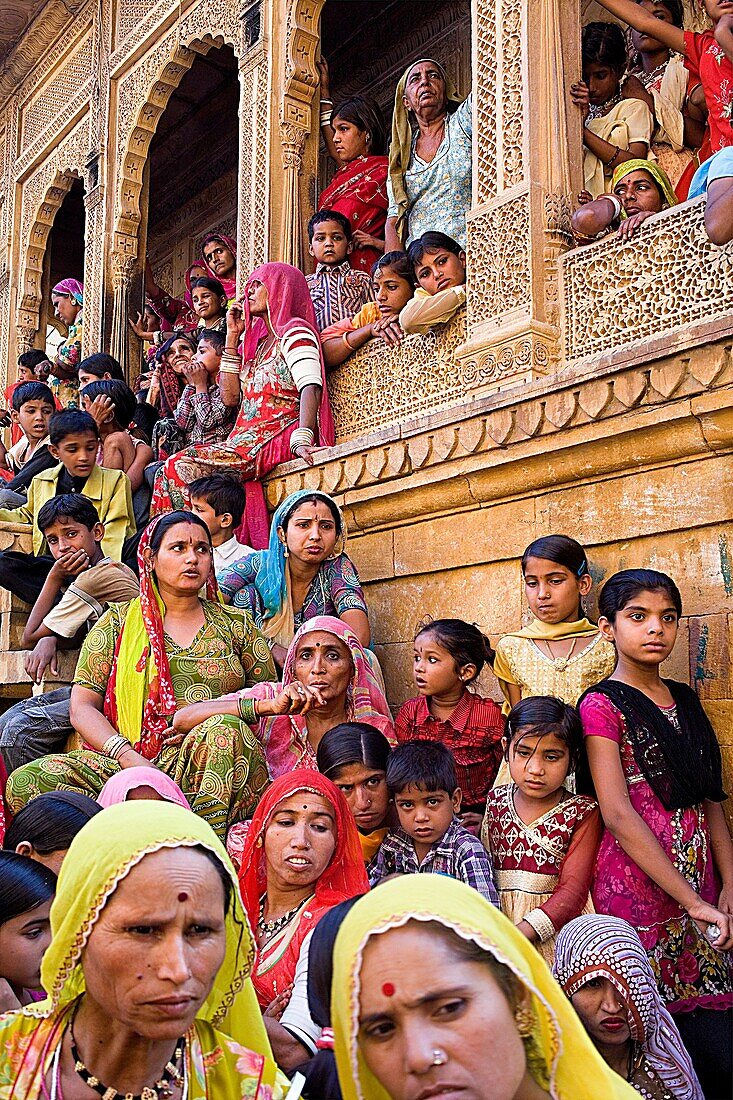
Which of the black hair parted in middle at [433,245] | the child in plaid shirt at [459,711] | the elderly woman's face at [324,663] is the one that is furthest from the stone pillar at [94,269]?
the child in plaid shirt at [459,711]

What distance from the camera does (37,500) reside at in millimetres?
5500

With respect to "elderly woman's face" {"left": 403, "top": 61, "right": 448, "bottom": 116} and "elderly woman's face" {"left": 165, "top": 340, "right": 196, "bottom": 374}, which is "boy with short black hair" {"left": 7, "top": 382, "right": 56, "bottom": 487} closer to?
"elderly woman's face" {"left": 165, "top": 340, "right": 196, "bottom": 374}

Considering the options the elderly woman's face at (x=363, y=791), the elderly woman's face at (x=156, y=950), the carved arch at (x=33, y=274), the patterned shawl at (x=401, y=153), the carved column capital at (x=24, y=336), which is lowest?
the elderly woman's face at (x=156, y=950)

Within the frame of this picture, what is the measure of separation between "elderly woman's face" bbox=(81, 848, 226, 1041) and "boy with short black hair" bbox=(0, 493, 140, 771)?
2.53m

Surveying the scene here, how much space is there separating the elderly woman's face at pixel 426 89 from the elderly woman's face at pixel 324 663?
123 inches

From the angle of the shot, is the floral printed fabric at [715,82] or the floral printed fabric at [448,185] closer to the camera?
the floral printed fabric at [715,82]

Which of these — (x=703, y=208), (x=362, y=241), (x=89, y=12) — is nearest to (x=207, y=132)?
(x=89, y=12)

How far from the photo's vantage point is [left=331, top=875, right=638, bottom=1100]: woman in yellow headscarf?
1.27m

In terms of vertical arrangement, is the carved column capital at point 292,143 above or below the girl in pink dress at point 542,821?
above

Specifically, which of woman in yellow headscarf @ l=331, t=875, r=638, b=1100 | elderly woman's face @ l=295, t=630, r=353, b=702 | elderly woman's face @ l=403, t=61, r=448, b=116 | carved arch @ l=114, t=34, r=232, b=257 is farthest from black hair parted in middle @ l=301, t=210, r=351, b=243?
woman in yellow headscarf @ l=331, t=875, r=638, b=1100

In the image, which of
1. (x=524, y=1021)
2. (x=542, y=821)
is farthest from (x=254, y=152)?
(x=524, y=1021)

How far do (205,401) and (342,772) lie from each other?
132 inches

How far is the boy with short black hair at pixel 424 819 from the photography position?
284cm

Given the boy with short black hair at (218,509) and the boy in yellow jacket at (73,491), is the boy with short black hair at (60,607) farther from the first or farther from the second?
the boy with short black hair at (218,509)
